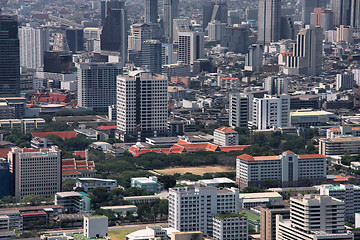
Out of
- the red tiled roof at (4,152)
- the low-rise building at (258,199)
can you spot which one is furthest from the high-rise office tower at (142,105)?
the low-rise building at (258,199)

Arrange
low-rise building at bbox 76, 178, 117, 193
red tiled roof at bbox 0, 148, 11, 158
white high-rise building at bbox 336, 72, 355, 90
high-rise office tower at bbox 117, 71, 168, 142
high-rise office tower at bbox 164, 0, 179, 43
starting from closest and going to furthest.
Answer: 1. low-rise building at bbox 76, 178, 117, 193
2. red tiled roof at bbox 0, 148, 11, 158
3. high-rise office tower at bbox 117, 71, 168, 142
4. white high-rise building at bbox 336, 72, 355, 90
5. high-rise office tower at bbox 164, 0, 179, 43

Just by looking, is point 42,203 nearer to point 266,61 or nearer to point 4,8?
point 266,61

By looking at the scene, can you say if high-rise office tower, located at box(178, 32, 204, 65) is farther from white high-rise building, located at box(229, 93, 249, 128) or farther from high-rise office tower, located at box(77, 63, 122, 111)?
white high-rise building, located at box(229, 93, 249, 128)

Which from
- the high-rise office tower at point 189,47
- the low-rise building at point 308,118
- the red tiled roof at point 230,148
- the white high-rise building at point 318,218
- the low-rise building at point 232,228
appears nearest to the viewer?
the white high-rise building at point 318,218

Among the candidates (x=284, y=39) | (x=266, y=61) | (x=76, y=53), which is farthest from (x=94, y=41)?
(x=284, y=39)

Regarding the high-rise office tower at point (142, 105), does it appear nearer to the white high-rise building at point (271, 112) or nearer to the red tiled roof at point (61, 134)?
the red tiled roof at point (61, 134)

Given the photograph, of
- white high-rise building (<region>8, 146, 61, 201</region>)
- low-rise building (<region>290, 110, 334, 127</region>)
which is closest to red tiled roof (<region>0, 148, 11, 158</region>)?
white high-rise building (<region>8, 146, 61, 201</region>)

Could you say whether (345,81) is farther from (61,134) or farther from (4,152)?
(4,152)
